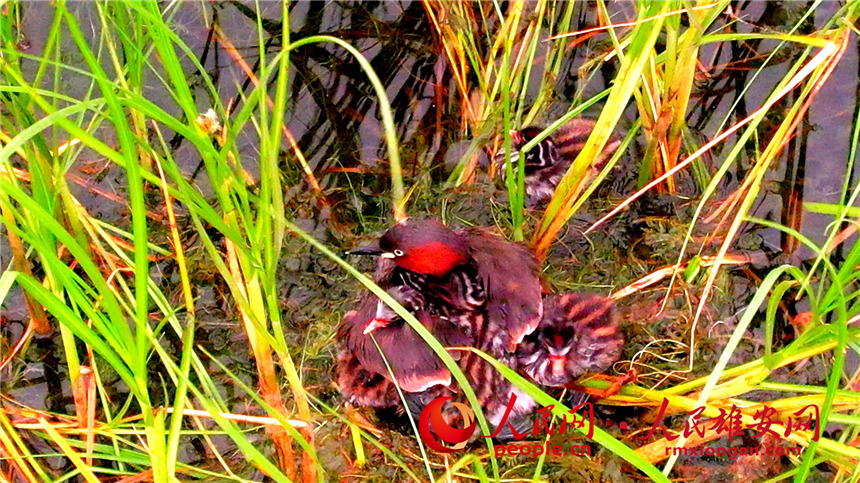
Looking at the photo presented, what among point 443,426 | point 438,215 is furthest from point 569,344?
point 438,215

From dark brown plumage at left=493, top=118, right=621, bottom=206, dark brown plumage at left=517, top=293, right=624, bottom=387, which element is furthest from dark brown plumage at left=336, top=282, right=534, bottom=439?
dark brown plumage at left=493, top=118, right=621, bottom=206

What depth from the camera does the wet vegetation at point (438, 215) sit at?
2414 millimetres

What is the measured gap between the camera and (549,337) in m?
2.52

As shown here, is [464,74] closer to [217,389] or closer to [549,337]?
[549,337]

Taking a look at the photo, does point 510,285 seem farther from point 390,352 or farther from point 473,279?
point 390,352

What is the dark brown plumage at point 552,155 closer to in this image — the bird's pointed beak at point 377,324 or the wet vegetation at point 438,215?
the wet vegetation at point 438,215

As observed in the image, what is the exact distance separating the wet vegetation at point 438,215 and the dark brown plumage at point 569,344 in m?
0.14

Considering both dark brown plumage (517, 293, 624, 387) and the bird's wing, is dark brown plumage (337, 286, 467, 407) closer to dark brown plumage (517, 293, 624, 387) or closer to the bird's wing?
the bird's wing

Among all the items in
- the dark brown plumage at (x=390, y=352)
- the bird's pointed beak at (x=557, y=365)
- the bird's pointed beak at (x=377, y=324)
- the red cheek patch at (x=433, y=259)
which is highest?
the red cheek patch at (x=433, y=259)

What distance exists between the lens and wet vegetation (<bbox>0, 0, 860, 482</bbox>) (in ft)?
7.92

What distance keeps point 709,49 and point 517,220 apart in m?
1.14

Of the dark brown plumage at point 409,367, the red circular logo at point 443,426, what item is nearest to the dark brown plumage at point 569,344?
the dark brown plumage at point 409,367

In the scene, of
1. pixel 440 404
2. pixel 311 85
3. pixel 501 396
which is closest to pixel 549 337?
pixel 501 396

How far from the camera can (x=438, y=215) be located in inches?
122
